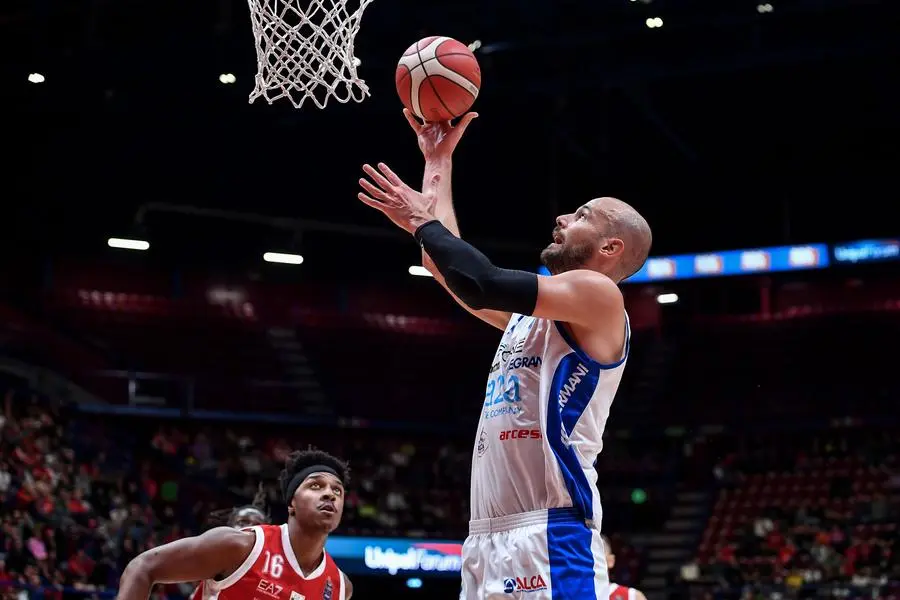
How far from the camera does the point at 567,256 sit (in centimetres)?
372

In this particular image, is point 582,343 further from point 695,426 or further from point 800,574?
point 695,426

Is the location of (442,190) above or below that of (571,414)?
above

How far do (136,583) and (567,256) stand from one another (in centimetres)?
218

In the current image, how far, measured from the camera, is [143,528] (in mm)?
15375

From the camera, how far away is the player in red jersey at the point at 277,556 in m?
4.84

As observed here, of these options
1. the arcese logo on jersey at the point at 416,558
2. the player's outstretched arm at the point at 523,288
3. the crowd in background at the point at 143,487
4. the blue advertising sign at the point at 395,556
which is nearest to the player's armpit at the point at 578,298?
the player's outstretched arm at the point at 523,288

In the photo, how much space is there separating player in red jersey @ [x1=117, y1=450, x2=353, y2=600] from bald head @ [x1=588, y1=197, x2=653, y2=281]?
81.2 inches

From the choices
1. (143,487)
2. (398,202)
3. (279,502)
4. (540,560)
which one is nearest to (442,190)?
(398,202)

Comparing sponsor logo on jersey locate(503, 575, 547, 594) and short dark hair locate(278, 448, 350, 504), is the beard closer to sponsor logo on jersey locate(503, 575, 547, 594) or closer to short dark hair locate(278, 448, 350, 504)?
sponsor logo on jersey locate(503, 575, 547, 594)

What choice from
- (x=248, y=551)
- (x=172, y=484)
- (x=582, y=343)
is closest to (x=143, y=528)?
(x=172, y=484)

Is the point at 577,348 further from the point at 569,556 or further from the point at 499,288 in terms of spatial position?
the point at 569,556

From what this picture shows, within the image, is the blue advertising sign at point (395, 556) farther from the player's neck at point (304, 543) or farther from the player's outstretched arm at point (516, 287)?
the player's outstretched arm at point (516, 287)

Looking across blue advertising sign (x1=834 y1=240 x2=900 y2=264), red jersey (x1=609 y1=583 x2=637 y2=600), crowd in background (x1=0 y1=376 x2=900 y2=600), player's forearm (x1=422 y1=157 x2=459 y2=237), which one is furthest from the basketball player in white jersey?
blue advertising sign (x1=834 y1=240 x2=900 y2=264)

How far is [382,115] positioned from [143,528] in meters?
6.62
